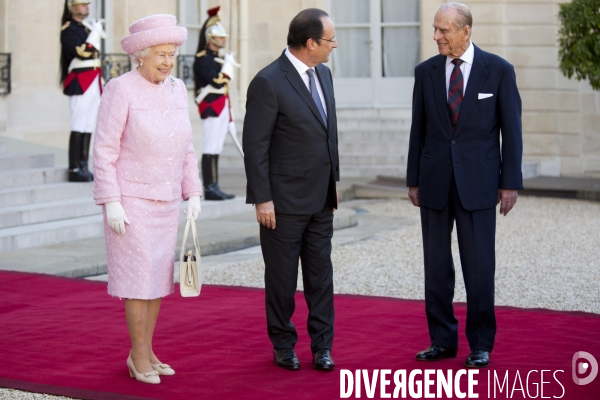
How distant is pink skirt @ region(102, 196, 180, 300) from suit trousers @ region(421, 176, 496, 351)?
132 centimetres

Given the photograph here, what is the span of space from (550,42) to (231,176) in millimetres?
5206

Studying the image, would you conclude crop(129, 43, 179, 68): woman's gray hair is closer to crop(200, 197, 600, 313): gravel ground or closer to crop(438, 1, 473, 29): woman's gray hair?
crop(438, 1, 473, 29): woman's gray hair

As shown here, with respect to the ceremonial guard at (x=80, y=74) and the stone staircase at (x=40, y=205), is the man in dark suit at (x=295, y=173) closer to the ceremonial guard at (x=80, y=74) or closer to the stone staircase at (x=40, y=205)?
the stone staircase at (x=40, y=205)

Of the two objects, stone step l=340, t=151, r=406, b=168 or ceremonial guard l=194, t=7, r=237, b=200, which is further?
stone step l=340, t=151, r=406, b=168

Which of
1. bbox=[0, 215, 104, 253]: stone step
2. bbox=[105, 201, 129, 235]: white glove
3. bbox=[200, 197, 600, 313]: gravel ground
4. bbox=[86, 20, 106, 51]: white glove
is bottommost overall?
bbox=[200, 197, 600, 313]: gravel ground

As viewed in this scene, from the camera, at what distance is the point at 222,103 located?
11516 mm

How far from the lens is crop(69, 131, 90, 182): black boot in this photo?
10750 mm

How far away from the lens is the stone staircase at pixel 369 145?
16281mm

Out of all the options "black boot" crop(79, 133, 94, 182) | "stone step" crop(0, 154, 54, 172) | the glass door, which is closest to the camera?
"stone step" crop(0, 154, 54, 172)

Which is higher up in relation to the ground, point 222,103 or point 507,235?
point 222,103

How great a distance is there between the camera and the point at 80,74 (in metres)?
10.7

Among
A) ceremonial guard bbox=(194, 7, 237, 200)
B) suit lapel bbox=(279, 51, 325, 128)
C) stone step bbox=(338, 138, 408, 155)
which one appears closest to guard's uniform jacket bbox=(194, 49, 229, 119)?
ceremonial guard bbox=(194, 7, 237, 200)

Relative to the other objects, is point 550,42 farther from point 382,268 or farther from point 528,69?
point 382,268

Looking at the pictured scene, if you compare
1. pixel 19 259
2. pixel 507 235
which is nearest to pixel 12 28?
pixel 19 259
